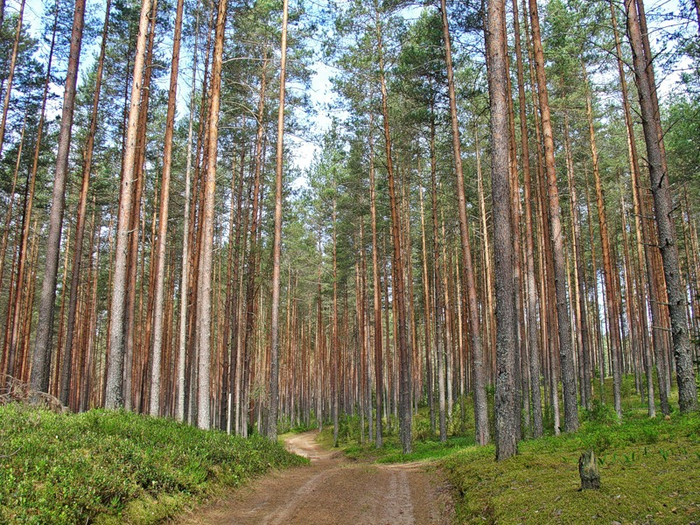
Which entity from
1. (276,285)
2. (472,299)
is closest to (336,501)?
(472,299)

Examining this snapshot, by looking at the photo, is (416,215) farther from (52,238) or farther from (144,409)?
(52,238)

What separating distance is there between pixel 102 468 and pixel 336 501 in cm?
392

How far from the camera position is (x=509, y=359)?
8227 mm

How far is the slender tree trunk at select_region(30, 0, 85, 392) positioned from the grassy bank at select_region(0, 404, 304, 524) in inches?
124

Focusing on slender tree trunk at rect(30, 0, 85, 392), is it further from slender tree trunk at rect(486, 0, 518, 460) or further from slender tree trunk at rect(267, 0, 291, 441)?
slender tree trunk at rect(486, 0, 518, 460)

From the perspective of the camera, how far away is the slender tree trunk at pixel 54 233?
36.7ft

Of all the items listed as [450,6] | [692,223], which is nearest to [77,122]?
[450,6]

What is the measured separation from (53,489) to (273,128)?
19.6 m

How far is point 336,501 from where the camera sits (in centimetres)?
801

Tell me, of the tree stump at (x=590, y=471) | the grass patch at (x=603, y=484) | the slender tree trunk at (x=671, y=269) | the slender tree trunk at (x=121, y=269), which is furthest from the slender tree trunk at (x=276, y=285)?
the tree stump at (x=590, y=471)

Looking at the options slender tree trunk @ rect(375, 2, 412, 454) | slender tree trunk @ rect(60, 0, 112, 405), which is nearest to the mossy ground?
slender tree trunk @ rect(375, 2, 412, 454)

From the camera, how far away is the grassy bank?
496 cm

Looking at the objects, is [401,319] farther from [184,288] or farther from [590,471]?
[590,471]

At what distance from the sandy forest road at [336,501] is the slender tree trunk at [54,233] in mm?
6231
